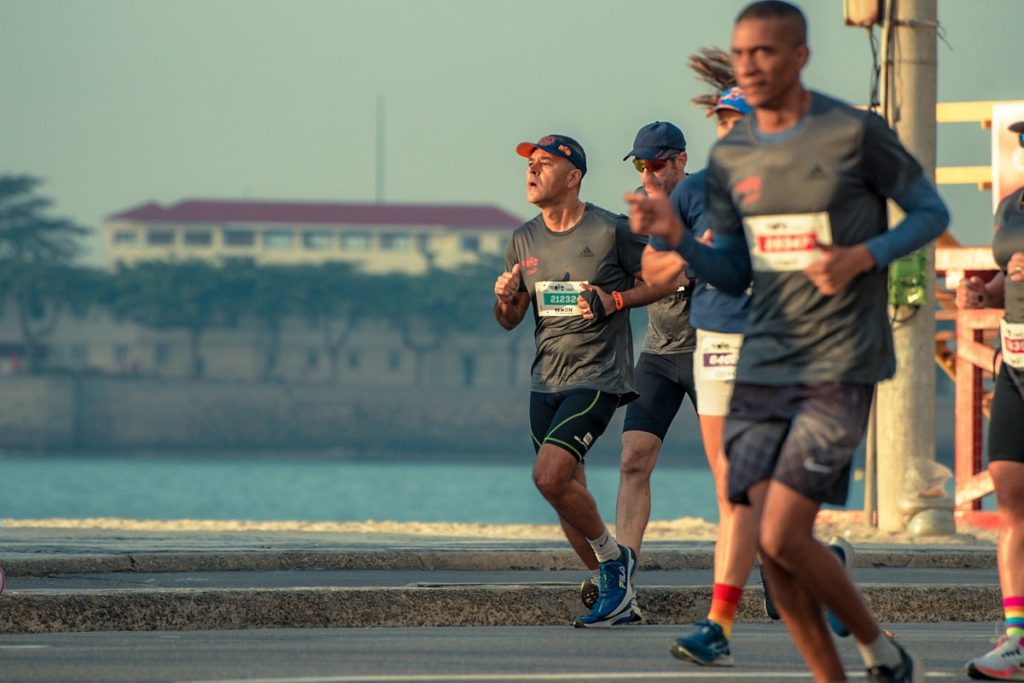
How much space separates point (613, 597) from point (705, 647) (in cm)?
172

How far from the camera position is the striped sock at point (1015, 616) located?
253 inches

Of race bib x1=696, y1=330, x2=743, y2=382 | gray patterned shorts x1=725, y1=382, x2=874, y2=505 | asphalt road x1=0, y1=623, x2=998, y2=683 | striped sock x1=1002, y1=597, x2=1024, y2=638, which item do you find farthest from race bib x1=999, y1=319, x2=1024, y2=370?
gray patterned shorts x1=725, y1=382, x2=874, y2=505

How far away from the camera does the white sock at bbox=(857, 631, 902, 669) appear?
203 inches

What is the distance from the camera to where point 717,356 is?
6785mm

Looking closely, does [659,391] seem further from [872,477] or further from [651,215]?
[872,477]

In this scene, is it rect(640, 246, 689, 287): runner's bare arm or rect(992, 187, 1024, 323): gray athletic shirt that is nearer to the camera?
rect(640, 246, 689, 287): runner's bare arm

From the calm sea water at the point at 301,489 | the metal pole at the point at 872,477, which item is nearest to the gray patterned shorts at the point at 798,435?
the metal pole at the point at 872,477

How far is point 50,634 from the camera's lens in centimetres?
758

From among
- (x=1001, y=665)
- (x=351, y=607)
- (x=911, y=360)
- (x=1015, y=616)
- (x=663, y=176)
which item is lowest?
(x=351, y=607)

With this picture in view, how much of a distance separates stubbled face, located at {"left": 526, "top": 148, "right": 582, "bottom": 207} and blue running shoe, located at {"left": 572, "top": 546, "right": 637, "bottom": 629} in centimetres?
145

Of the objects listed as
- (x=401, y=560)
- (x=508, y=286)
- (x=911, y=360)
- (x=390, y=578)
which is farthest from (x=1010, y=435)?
(x=911, y=360)

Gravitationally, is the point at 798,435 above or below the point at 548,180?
below

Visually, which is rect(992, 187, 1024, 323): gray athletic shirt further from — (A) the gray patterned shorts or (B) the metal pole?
(B) the metal pole

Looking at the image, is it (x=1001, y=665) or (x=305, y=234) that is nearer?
(x=1001, y=665)
